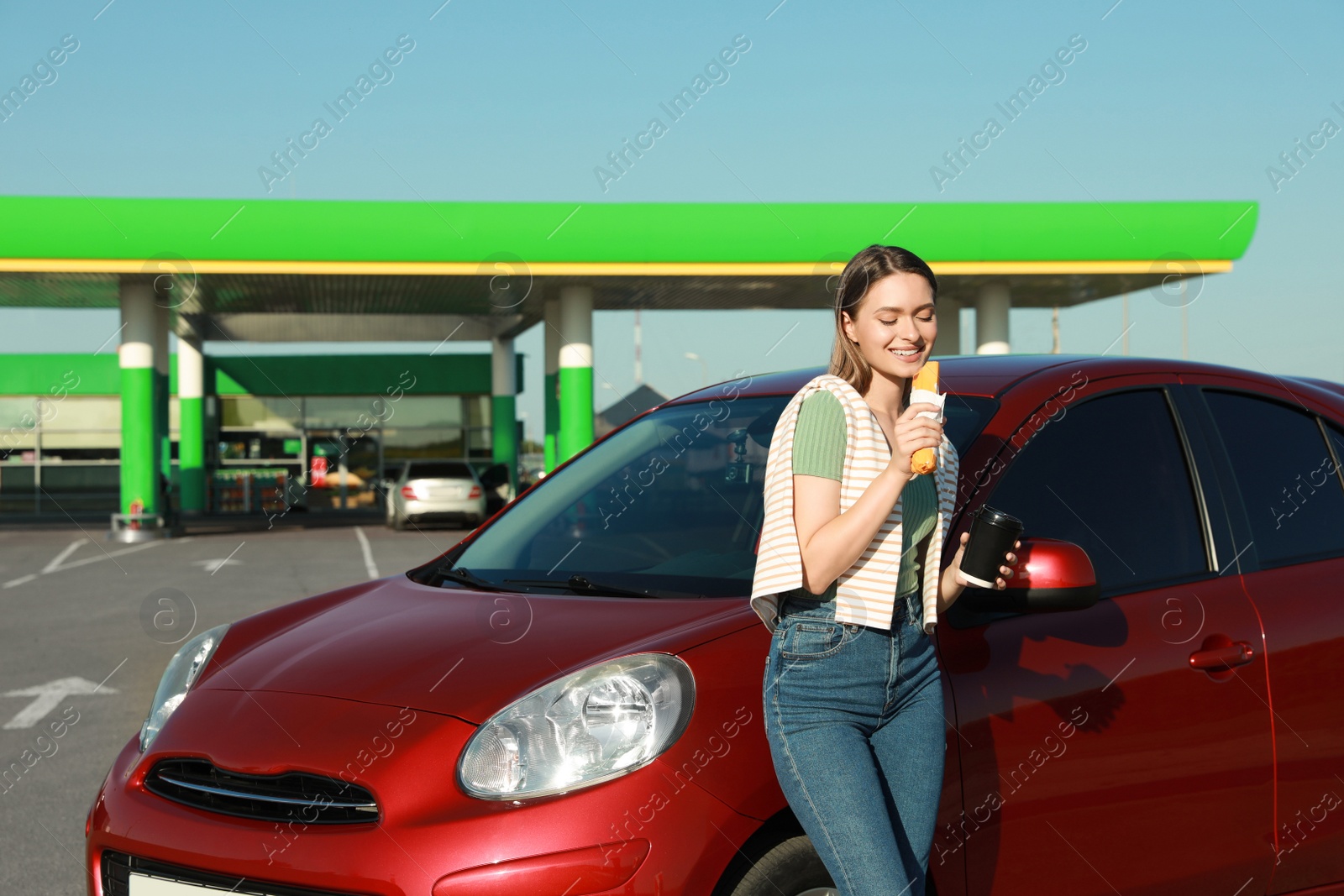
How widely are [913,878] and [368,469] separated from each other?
36.5m

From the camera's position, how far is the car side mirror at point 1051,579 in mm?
2602

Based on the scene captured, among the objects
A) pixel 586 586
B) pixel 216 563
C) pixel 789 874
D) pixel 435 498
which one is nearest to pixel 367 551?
pixel 216 563

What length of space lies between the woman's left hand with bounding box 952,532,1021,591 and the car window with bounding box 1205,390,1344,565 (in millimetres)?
1204

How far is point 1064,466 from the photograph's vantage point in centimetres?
323

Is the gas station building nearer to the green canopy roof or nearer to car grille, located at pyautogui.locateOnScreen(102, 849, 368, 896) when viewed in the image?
the green canopy roof

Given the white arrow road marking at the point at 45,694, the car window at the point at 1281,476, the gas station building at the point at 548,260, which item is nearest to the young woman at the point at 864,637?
the car window at the point at 1281,476

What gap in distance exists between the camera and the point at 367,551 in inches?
782

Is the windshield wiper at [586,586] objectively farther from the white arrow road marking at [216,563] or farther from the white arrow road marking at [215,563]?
the white arrow road marking at [216,563]

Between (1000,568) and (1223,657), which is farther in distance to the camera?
(1223,657)

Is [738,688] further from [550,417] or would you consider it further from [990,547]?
[550,417]

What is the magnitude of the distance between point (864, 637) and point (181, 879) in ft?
4.80

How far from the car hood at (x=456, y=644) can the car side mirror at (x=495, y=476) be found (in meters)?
29.0

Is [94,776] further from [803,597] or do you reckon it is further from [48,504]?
[48,504]

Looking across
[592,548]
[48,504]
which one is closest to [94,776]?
[592,548]
